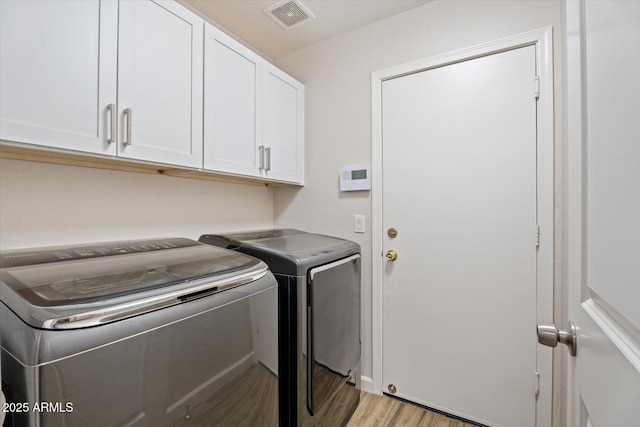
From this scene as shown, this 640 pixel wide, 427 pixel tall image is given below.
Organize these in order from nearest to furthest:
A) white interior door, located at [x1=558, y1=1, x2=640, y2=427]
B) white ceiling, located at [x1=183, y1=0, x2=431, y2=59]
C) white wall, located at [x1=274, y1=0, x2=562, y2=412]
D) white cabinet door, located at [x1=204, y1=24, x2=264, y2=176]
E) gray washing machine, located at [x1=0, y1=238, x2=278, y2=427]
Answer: white interior door, located at [x1=558, y1=1, x2=640, y2=427] → gray washing machine, located at [x1=0, y1=238, x2=278, y2=427] → white cabinet door, located at [x1=204, y1=24, x2=264, y2=176] → white wall, located at [x1=274, y1=0, x2=562, y2=412] → white ceiling, located at [x1=183, y1=0, x2=431, y2=59]

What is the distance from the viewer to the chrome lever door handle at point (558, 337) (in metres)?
0.64

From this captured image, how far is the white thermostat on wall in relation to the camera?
2.05 metres

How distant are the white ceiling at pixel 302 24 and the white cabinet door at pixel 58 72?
2.88ft

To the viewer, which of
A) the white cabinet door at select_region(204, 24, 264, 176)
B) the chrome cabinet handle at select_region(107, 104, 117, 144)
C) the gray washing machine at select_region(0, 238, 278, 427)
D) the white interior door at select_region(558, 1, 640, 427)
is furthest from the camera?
the white cabinet door at select_region(204, 24, 264, 176)

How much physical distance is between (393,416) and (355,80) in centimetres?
224

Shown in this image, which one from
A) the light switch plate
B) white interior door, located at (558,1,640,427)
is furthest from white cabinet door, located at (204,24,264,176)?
white interior door, located at (558,1,640,427)

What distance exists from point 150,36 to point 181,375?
137 centimetres

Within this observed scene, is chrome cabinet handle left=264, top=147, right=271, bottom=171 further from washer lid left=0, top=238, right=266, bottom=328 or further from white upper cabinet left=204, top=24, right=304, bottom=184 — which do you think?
washer lid left=0, top=238, right=266, bottom=328

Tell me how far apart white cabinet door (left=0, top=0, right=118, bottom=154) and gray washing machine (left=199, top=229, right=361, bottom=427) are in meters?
0.84

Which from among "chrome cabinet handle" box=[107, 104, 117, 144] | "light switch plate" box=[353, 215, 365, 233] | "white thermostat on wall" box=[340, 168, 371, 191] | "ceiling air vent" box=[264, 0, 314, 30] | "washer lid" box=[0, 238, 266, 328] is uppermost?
"ceiling air vent" box=[264, 0, 314, 30]

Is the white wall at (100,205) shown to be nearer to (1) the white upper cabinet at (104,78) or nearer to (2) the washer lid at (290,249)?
(2) the washer lid at (290,249)

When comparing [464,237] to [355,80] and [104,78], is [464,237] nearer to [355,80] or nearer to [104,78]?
[355,80]

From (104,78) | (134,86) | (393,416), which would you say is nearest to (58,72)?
(104,78)

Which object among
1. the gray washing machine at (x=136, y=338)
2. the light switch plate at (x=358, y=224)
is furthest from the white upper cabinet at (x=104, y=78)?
the light switch plate at (x=358, y=224)
